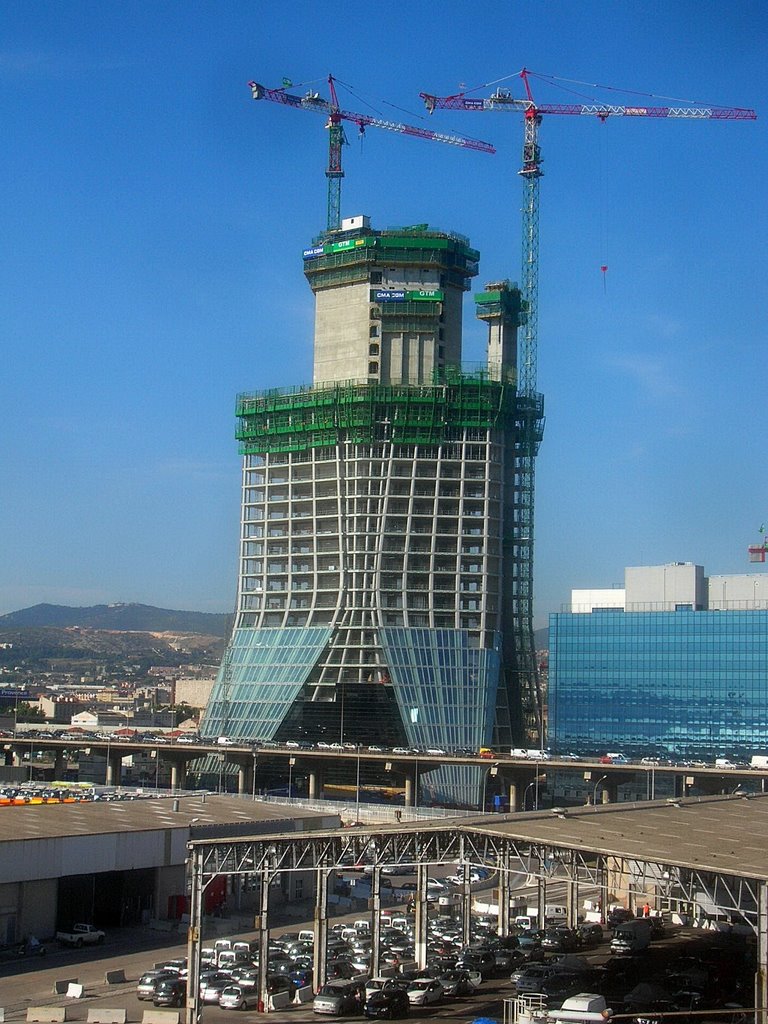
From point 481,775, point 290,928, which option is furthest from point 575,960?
point 481,775

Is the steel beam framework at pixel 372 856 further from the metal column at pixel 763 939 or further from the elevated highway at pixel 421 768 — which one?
the elevated highway at pixel 421 768

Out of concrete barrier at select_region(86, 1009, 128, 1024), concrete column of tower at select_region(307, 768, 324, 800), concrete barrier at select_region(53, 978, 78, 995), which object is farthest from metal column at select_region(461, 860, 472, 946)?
concrete column of tower at select_region(307, 768, 324, 800)

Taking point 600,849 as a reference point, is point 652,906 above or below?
below

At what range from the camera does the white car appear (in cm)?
7012

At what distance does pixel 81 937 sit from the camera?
9206 cm

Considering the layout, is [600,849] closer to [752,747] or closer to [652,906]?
[652,906]

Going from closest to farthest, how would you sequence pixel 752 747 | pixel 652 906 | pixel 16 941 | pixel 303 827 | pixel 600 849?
pixel 600 849 → pixel 16 941 → pixel 652 906 → pixel 303 827 → pixel 752 747

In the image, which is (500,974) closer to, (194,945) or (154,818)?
(194,945)

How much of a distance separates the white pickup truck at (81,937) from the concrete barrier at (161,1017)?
25908mm

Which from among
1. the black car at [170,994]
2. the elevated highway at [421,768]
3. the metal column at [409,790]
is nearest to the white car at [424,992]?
the black car at [170,994]

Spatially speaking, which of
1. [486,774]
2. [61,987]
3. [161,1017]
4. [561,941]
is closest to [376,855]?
Answer: [161,1017]

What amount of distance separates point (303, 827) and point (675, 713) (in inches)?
3437

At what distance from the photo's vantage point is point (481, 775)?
18825cm

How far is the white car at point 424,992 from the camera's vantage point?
70125 millimetres
